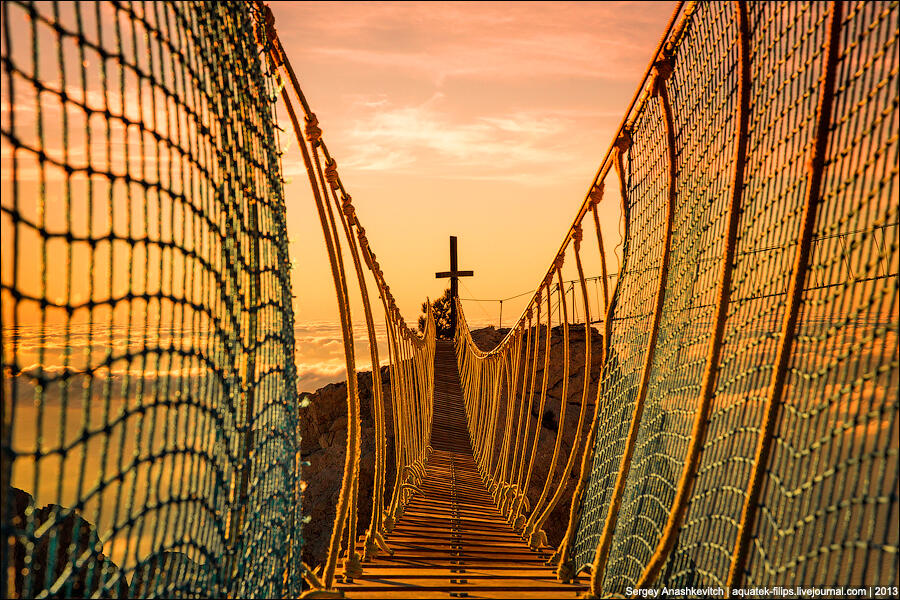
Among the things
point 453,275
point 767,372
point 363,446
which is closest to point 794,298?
point 767,372

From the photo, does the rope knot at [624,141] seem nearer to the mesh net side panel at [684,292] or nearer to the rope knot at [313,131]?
the mesh net side panel at [684,292]

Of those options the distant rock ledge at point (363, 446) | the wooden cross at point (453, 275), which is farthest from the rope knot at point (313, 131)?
A: the wooden cross at point (453, 275)

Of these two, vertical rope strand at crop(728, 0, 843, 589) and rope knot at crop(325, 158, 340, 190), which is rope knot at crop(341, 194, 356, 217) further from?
vertical rope strand at crop(728, 0, 843, 589)

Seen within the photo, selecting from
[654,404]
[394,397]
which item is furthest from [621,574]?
[394,397]

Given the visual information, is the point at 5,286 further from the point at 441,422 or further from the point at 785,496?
the point at 441,422

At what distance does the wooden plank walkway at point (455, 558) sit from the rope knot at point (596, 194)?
3.61 feet

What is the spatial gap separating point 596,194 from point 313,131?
94 centimetres

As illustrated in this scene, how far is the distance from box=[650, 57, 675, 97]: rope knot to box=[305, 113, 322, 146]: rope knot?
2.62 ft

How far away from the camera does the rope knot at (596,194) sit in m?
2.28

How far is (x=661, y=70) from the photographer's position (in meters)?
1.64

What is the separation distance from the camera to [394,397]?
3068 millimetres

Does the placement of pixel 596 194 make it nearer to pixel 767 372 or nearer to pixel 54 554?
pixel 767 372

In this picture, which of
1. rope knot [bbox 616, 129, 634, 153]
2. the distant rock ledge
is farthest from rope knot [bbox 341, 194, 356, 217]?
the distant rock ledge

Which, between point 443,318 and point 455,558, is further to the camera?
point 443,318
